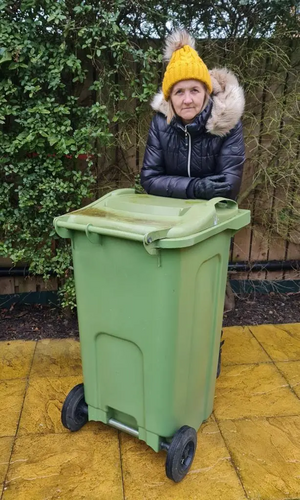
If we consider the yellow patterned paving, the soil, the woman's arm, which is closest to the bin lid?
the woman's arm

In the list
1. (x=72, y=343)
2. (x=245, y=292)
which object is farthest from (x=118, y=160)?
(x=245, y=292)

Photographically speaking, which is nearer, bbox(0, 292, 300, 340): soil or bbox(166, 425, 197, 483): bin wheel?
bbox(166, 425, 197, 483): bin wheel

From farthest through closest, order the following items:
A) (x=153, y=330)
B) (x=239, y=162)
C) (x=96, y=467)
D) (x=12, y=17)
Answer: (x=12, y=17), (x=239, y=162), (x=96, y=467), (x=153, y=330)

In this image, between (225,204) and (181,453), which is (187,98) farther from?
(181,453)

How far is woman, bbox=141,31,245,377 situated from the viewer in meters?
1.95

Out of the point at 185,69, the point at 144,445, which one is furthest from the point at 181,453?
the point at 185,69

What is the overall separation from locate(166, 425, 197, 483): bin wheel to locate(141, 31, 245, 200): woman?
115cm

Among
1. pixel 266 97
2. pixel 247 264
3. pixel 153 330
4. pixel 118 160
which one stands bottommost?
pixel 247 264

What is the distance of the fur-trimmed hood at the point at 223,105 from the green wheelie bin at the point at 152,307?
39 centimetres

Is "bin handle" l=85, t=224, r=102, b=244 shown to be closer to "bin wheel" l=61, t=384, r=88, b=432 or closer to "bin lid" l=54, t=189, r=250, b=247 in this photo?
"bin lid" l=54, t=189, r=250, b=247

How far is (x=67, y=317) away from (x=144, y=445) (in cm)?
152

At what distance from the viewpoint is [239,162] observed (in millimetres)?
2076

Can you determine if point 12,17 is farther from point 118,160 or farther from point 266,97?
point 266,97

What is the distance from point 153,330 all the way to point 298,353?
5.46ft
